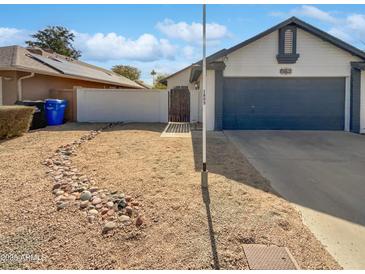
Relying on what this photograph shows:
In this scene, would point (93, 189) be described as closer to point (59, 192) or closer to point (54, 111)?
point (59, 192)

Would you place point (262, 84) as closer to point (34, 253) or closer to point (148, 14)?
point (148, 14)

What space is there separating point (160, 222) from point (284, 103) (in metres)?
10.4

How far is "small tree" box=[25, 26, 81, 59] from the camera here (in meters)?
42.1

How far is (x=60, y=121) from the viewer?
13.8 metres

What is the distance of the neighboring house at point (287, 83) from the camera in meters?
12.2

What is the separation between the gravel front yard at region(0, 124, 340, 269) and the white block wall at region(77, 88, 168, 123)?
890 centimetres

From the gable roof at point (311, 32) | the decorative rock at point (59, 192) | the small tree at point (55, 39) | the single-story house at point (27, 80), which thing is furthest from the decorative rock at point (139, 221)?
the small tree at point (55, 39)

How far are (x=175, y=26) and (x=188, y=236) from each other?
269 inches

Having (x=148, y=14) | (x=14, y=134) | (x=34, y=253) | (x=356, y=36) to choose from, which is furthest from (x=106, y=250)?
(x=356, y=36)

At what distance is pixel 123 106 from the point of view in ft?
49.9

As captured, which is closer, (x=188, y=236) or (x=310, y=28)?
(x=188, y=236)

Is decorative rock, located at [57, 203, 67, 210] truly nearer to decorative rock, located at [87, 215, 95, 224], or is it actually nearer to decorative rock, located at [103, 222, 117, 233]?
decorative rock, located at [87, 215, 95, 224]

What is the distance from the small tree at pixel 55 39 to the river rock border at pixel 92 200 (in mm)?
41108

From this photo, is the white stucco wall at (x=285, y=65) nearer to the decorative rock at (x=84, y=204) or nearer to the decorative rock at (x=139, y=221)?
the decorative rock at (x=84, y=204)
